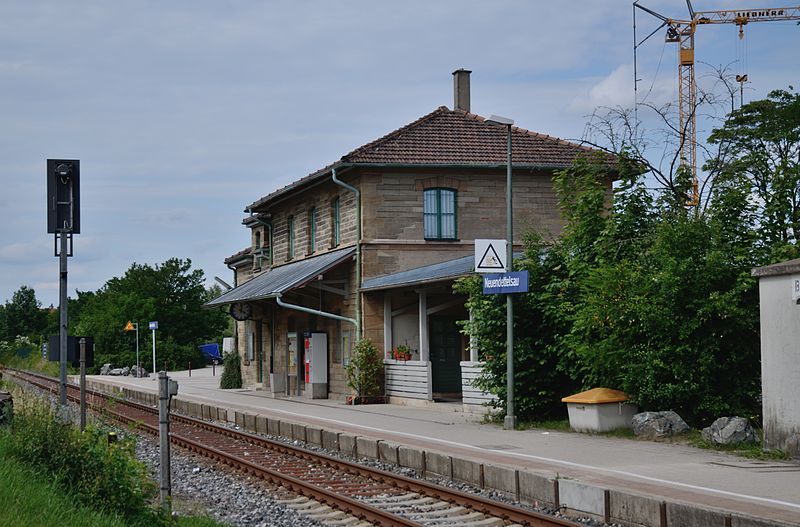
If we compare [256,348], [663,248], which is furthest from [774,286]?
[256,348]

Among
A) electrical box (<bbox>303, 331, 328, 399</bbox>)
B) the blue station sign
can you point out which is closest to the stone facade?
electrical box (<bbox>303, 331, 328, 399</bbox>)

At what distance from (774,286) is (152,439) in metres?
12.1

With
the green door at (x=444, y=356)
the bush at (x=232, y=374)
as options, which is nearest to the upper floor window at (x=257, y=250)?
the bush at (x=232, y=374)

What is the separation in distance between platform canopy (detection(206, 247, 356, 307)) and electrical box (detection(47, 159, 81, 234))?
12734 mm

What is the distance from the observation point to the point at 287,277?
31.5 meters

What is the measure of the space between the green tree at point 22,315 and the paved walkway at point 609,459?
7155 centimetres

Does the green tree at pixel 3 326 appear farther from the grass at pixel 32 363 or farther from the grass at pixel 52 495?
the grass at pixel 52 495

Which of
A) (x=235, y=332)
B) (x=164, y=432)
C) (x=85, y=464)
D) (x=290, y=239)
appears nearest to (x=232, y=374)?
(x=235, y=332)

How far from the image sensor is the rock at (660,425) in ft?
52.8

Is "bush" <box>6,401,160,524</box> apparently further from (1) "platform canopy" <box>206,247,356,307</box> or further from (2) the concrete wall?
(1) "platform canopy" <box>206,247,356,307</box>

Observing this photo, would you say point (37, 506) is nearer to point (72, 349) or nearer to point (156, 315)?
point (72, 349)

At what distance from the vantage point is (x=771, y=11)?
293 ft

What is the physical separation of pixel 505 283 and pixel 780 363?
6105 millimetres

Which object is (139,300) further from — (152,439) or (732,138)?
(732,138)
